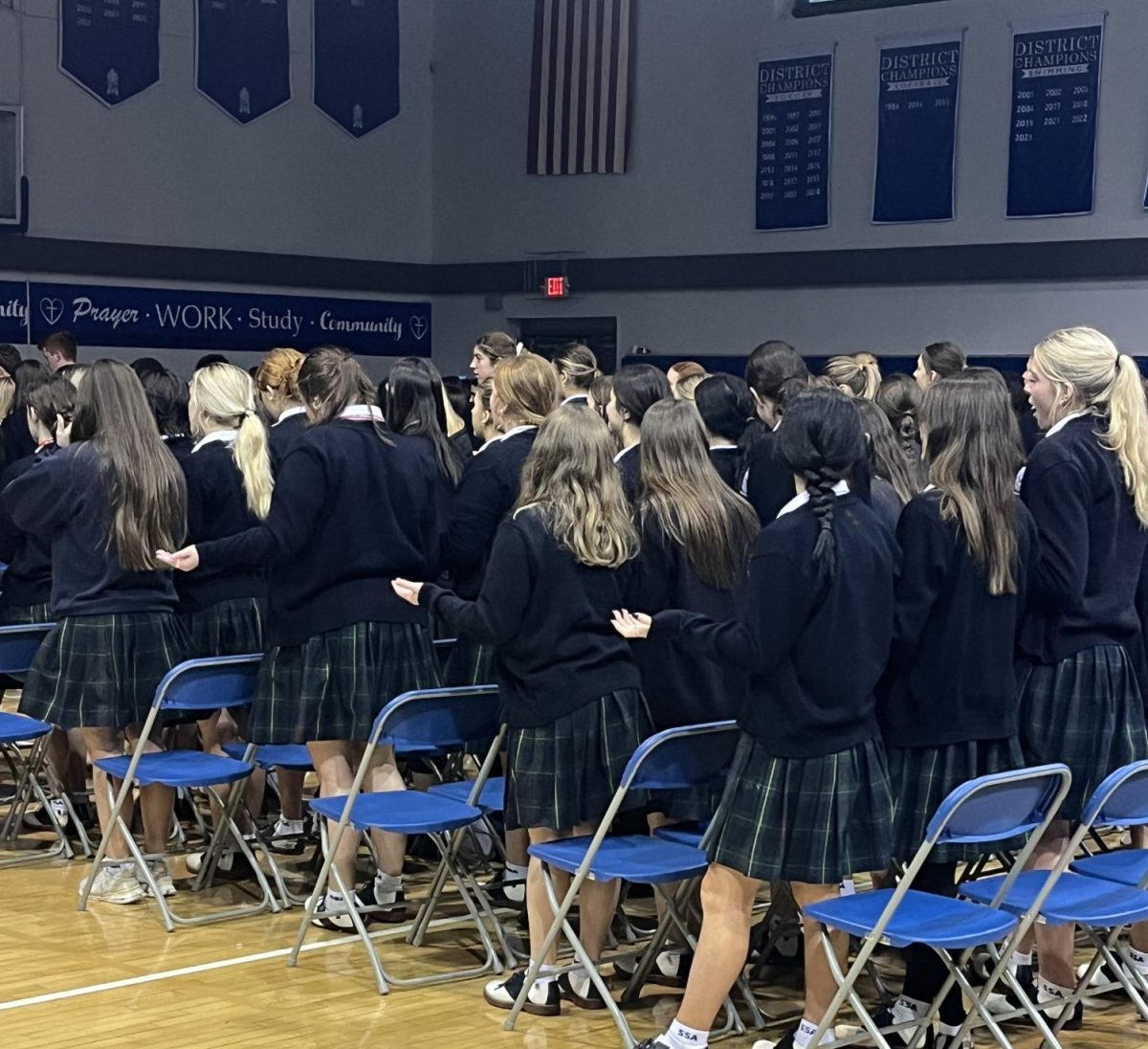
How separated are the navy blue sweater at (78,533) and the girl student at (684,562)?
6.38ft

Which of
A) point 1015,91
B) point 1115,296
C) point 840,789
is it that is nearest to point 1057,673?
point 840,789

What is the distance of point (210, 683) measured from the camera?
19.2 feet

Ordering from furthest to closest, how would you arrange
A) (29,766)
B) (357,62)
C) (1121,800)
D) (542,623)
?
(357,62)
(29,766)
(542,623)
(1121,800)

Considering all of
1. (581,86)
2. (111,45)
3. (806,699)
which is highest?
(111,45)

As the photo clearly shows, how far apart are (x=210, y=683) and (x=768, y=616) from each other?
7.72ft

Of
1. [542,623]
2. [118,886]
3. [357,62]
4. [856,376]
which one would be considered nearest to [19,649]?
[118,886]

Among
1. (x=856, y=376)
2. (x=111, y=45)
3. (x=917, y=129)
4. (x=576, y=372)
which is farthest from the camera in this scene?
(x=111, y=45)

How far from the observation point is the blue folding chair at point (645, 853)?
4.65 metres

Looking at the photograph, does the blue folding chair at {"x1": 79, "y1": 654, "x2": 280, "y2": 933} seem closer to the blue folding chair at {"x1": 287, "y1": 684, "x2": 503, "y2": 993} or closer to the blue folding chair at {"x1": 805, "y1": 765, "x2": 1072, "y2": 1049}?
the blue folding chair at {"x1": 287, "y1": 684, "x2": 503, "y2": 993}

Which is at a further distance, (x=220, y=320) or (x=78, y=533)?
(x=220, y=320)

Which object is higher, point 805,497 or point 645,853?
point 805,497

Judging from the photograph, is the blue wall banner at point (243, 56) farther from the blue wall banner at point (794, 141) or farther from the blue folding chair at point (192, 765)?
the blue folding chair at point (192, 765)

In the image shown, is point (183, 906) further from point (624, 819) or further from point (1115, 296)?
point (1115, 296)

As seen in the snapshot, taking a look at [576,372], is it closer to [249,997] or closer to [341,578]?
[341,578]
